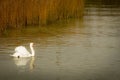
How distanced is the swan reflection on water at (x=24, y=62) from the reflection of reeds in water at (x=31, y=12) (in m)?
3.66

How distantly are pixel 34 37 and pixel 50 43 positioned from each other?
126 centimetres

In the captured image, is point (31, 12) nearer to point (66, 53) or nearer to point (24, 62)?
point (66, 53)

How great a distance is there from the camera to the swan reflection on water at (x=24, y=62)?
898 centimetres

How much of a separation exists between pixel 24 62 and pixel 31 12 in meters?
5.22

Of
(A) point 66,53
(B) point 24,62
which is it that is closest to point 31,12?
(A) point 66,53

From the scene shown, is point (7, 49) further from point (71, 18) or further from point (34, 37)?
point (71, 18)

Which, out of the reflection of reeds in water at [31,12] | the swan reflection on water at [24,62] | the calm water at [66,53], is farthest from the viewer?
the reflection of reeds in water at [31,12]

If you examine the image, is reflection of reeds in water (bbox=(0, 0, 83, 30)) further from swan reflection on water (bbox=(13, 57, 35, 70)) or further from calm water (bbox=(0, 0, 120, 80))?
swan reflection on water (bbox=(13, 57, 35, 70))

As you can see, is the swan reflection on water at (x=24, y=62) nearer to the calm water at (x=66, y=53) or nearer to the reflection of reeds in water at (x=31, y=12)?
the calm water at (x=66, y=53)

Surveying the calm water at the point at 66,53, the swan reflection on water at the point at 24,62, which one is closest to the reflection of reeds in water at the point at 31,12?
the calm water at the point at 66,53

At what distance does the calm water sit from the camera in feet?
27.5

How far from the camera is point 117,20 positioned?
1725 cm

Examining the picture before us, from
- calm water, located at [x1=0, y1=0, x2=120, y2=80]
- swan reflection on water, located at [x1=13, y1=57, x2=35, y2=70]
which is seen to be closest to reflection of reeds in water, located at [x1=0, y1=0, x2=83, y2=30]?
calm water, located at [x1=0, y1=0, x2=120, y2=80]

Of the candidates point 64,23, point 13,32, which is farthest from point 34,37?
point 64,23
